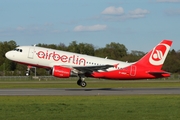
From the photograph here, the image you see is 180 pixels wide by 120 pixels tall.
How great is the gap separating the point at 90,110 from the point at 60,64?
23.5m

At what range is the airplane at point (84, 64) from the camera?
155ft

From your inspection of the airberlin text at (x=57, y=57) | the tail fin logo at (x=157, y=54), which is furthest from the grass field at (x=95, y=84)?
the airberlin text at (x=57, y=57)

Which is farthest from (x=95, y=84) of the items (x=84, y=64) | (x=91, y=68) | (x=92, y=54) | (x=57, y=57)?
(x=92, y=54)

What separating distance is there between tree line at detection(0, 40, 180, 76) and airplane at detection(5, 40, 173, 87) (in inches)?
2441

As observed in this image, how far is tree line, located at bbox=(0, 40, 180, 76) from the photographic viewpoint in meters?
118

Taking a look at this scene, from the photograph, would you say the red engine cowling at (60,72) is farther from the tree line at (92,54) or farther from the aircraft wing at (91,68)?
the tree line at (92,54)

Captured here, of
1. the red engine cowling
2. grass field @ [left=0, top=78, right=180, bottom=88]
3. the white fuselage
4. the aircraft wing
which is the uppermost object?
the white fuselage

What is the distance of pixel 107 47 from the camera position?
14888 centimetres

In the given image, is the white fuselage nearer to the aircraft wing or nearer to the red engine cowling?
the aircraft wing

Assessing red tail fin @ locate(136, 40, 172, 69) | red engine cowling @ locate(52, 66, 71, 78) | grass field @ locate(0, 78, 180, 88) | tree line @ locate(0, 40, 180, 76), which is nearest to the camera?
red engine cowling @ locate(52, 66, 71, 78)

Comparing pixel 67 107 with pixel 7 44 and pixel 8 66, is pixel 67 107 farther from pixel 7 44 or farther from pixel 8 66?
pixel 7 44

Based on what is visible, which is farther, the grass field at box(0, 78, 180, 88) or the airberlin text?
the grass field at box(0, 78, 180, 88)

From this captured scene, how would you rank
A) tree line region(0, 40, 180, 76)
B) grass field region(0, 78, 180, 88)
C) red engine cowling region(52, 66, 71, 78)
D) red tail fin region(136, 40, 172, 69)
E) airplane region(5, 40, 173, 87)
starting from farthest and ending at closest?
tree line region(0, 40, 180, 76) → grass field region(0, 78, 180, 88) → red tail fin region(136, 40, 172, 69) → airplane region(5, 40, 173, 87) → red engine cowling region(52, 66, 71, 78)

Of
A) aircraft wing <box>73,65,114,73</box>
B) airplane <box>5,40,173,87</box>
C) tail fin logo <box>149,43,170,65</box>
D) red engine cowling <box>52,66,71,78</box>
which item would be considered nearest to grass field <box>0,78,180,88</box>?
airplane <box>5,40,173,87</box>
